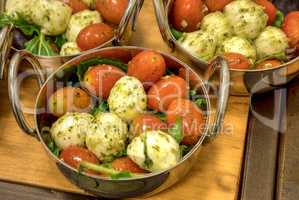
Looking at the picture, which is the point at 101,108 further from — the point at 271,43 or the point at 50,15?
the point at 271,43

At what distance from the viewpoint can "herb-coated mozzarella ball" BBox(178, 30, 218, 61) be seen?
83 cm

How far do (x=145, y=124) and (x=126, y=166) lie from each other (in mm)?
76

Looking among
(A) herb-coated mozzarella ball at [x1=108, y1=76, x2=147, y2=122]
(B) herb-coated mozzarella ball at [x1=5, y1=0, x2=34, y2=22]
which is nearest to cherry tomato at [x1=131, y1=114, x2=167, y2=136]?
(A) herb-coated mozzarella ball at [x1=108, y1=76, x2=147, y2=122]

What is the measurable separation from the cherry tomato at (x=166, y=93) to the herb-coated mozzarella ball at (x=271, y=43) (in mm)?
196

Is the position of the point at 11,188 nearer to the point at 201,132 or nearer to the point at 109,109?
the point at 109,109

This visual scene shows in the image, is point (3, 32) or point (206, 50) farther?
point (206, 50)

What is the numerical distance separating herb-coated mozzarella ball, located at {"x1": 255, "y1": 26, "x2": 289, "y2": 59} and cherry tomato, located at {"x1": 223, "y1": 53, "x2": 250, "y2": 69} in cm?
7

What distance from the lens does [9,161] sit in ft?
2.63

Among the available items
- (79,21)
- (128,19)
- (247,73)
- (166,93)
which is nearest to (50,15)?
(79,21)

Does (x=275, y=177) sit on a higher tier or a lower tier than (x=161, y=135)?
lower

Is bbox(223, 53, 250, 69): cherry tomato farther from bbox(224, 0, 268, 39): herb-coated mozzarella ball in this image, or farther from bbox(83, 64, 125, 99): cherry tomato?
bbox(83, 64, 125, 99): cherry tomato

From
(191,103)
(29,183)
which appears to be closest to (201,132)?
(191,103)

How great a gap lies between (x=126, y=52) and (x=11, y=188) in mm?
323

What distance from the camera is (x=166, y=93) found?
760 millimetres
